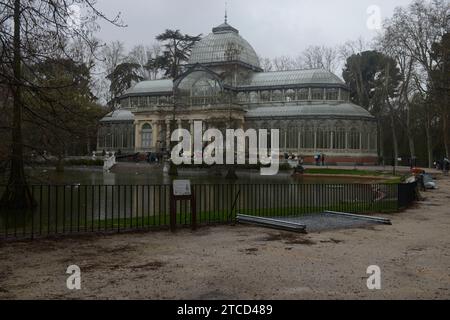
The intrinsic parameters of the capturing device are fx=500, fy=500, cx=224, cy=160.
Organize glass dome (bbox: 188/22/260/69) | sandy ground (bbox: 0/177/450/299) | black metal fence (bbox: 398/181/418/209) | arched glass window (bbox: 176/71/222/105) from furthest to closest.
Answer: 1. glass dome (bbox: 188/22/260/69)
2. arched glass window (bbox: 176/71/222/105)
3. black metal fence (bbox: 398/181/418/209)
4. sandy ground (bbox: 0/177/450/299)

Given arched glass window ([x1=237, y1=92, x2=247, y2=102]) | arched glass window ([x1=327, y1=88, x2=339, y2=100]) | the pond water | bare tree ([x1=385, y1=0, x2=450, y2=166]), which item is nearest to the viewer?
the pond water

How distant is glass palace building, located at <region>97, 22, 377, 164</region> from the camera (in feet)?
178


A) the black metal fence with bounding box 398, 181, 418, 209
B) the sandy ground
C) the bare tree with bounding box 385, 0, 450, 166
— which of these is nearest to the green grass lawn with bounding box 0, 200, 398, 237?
the black metal fence with bounding box 398, 181, 418, 209

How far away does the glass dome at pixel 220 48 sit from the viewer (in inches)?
2547

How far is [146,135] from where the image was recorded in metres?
63.2

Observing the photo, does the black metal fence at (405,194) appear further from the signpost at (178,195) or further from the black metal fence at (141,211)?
the signpost at (178,195)

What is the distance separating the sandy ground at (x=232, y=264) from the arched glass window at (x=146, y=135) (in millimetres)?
51415

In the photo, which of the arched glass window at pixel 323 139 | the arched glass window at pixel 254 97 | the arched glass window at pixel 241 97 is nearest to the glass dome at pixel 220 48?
the arched glass window at pixel 241 97

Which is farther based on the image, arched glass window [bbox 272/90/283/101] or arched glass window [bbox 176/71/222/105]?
arched glass window [bbox 272/90/283/101]

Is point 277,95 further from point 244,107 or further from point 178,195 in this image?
point 178,195

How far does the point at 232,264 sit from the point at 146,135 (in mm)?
56023

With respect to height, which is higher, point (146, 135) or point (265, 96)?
point (265, 96)

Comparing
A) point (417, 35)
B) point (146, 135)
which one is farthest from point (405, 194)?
point (146, 135)

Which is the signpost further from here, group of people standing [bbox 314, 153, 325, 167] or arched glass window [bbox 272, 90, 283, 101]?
arched glass window [bbox 272, 90, 283, 101]
